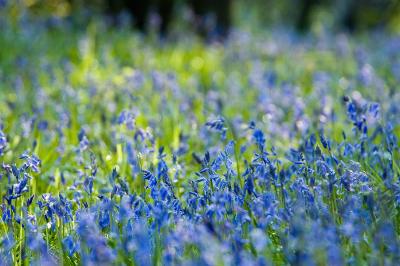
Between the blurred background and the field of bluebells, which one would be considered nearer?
the field of bluebells

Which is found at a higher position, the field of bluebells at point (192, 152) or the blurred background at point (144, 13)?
the field of bluebells at point (192, 152)

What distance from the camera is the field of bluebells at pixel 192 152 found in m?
2.26

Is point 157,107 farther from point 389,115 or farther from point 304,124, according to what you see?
point 389,115

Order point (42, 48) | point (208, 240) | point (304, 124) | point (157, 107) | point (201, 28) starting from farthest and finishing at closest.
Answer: point (201, 28)
point (42, 48)
point (157, 107)
point (304, 124)
point (208, 240)

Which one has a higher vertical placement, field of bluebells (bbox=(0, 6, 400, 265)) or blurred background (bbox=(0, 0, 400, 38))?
field of bluebells (bbox=(0, 6, 400, 265))

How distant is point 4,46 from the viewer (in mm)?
7219

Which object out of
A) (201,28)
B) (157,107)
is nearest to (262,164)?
(157,107)

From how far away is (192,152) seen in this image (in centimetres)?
375

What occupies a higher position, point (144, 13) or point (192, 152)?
point (192, 152)

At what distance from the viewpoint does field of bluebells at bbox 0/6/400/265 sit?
2.26 metres

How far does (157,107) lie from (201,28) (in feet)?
15.8

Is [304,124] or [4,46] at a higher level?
[304,124]

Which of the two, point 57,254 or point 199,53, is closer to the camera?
point 57,254

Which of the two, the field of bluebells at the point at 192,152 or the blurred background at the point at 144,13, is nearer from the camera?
the field of bluebells at the point at 192,152
